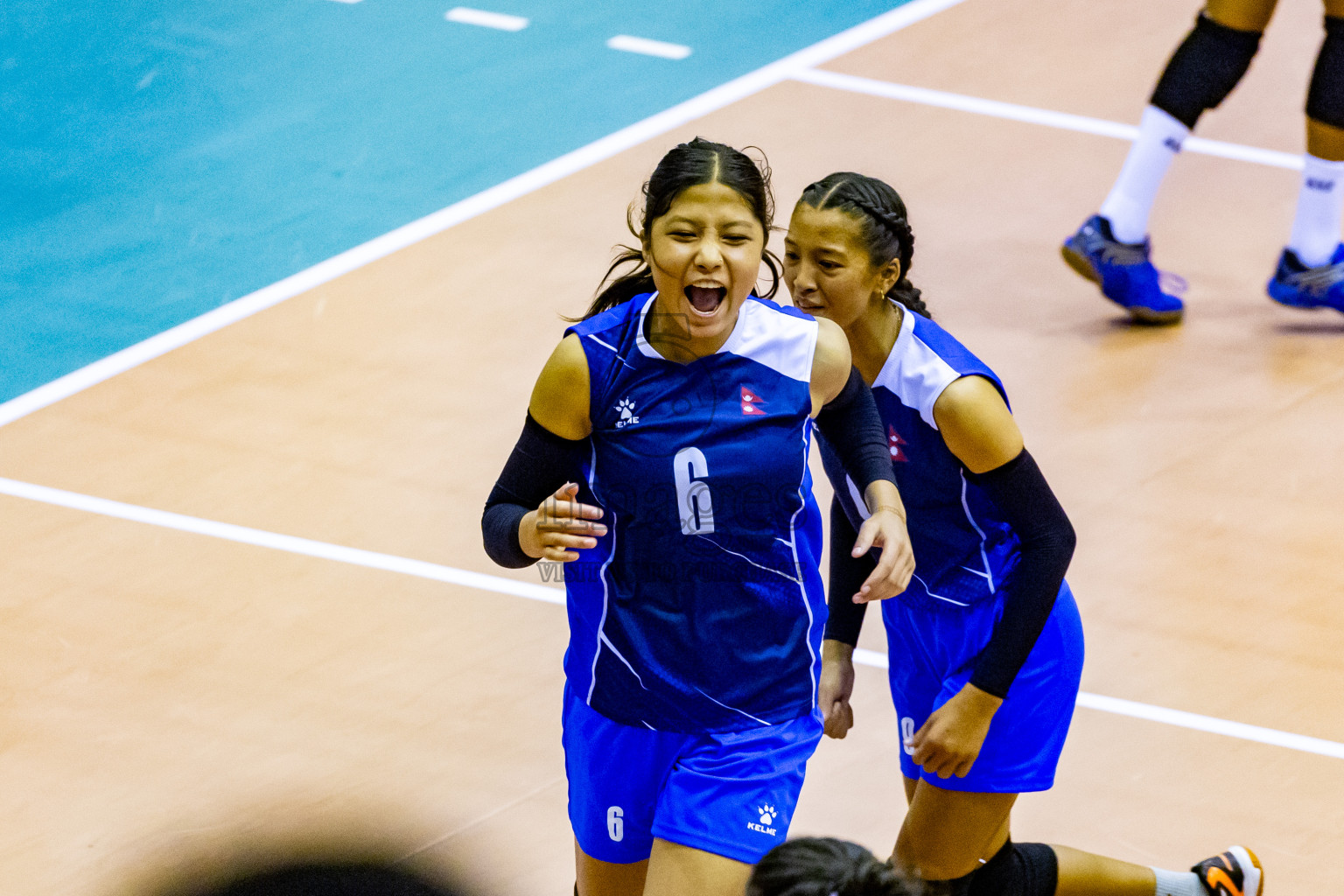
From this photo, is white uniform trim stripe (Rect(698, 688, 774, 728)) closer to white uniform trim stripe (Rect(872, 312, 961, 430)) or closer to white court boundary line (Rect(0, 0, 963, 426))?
white uniform trim stripe (Rect(872, 312, 961, 430))

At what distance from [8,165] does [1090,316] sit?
5.28m

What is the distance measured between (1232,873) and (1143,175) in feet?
12.9

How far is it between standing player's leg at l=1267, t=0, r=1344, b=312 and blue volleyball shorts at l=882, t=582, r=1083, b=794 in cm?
420

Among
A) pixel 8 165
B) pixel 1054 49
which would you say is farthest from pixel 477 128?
pixel 1054 49

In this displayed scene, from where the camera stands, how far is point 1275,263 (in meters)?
8.29

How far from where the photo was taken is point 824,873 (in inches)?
103

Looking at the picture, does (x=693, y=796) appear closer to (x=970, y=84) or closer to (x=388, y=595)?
(x=388, y=595)

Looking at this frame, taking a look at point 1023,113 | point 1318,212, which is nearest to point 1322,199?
point 1318,212

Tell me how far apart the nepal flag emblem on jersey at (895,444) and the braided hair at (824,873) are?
1.17m

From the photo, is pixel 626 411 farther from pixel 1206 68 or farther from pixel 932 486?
pixel 1206 68

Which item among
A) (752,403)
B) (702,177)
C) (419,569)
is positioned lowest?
(419,569)

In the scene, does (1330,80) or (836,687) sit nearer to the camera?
(836,687)

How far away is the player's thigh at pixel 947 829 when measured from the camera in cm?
383

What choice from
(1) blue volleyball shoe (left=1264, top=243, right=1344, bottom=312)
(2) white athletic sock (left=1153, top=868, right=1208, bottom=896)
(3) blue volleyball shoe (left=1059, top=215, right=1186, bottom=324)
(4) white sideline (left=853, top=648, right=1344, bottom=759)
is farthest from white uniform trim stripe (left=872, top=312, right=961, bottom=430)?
(1) blue volleyball shoe (left=1264, top=243, right=1344, bottom=312)
